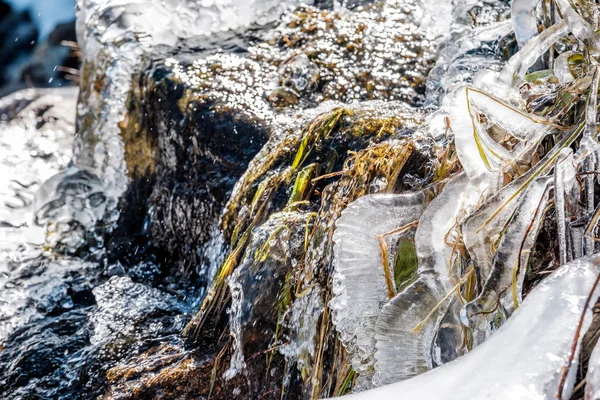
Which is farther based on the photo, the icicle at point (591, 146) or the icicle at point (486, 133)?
the icicle at point (486, 133)

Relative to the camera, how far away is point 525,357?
4.29ft

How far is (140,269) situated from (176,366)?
1423 mm

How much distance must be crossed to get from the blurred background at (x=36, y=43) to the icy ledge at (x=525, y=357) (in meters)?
7.34

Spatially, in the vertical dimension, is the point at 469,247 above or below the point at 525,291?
above

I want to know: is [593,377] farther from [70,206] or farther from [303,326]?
[70,206]

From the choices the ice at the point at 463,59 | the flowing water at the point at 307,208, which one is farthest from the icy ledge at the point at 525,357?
the ice at the point at 463,59

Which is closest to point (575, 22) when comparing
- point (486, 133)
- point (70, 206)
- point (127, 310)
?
point (486, 133)

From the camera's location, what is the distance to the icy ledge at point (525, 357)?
1269 millimetres

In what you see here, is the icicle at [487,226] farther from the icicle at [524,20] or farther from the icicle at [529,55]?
the icicle at [524,20]

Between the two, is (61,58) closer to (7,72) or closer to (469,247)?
(7,72)

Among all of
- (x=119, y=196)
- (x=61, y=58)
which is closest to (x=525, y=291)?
(x=119, y=196)

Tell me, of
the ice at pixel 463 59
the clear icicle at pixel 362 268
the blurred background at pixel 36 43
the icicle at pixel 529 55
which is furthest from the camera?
the blurred background at pixel 36 43

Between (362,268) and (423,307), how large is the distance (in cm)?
23

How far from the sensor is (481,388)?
1.27 metres
